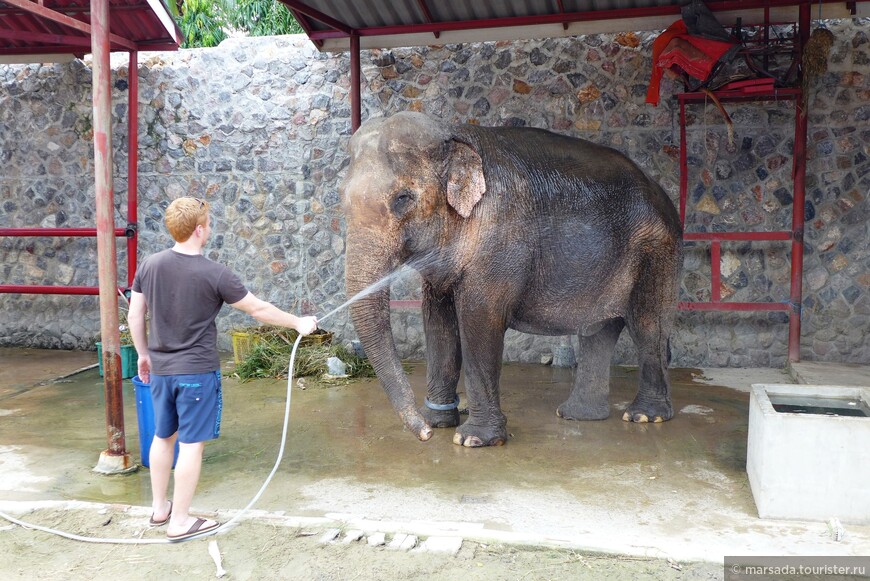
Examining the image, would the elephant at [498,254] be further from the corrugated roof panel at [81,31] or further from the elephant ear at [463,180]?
the corrugated roof panel at [81,31]

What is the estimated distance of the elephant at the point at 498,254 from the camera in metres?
4.81

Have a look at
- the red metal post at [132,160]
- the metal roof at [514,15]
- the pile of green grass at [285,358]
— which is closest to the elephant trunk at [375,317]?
the pile of green grass at [285,358]

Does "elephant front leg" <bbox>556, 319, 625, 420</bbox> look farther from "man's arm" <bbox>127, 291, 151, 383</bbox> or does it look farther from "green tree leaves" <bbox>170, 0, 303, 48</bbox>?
"green tree leaves" <bbox>170, 0, 303, 48</bbox>

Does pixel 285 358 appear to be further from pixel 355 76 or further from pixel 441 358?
pixel 355 76

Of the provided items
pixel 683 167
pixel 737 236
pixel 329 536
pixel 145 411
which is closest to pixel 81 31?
pixel 145 411

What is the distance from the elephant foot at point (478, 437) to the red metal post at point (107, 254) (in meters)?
2.16

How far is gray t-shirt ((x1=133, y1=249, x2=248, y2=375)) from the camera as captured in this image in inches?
147

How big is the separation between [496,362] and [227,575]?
2.41 metres

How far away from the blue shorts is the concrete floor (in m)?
0.59

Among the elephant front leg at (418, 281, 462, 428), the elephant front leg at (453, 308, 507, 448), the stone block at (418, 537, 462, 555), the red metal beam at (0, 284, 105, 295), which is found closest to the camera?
the stone block at (418, 537, 462, 555)

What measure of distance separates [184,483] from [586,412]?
10.9ft

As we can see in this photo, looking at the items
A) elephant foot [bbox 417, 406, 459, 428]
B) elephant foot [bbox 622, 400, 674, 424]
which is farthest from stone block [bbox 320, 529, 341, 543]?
elephant foot [bbox 622, 400, 674, 424]

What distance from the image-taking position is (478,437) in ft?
17.6

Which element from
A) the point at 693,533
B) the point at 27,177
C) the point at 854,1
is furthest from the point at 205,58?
the point at 693,533
